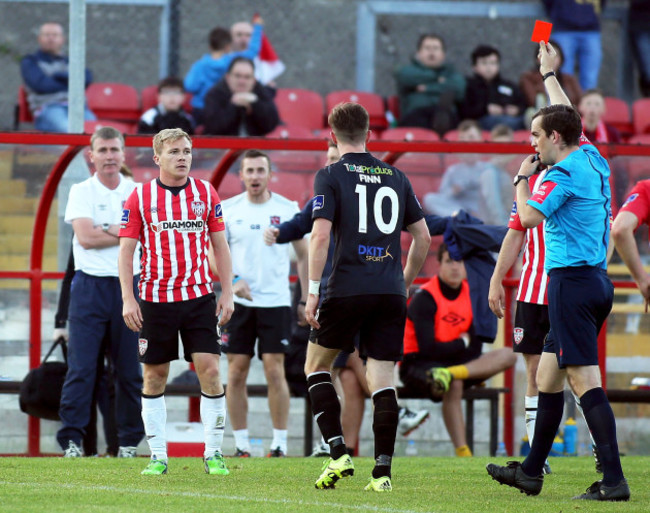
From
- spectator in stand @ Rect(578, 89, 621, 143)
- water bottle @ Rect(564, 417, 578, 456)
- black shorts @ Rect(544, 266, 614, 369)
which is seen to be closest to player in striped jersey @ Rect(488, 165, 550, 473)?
black shorts @ Rect(544, 266, 614, 369)

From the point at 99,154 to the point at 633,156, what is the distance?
13.1 ft

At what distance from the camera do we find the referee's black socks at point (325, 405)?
19.4ft

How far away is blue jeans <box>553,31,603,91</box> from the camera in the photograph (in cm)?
1483

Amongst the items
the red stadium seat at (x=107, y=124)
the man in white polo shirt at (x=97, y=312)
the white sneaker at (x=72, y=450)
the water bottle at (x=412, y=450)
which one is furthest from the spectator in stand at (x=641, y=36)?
the white sneaker at (x=72, y=450)

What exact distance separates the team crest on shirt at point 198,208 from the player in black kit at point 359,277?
0.84 m

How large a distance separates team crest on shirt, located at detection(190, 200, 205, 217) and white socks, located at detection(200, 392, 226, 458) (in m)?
0.94

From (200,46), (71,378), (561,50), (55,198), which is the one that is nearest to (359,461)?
(71,378)

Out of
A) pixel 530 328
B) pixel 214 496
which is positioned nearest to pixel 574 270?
pixel 530 328

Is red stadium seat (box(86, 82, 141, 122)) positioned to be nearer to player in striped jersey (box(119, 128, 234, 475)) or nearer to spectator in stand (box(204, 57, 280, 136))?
spectator in stand (box(204, 57, 280, 136))

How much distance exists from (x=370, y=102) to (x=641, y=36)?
3818 mm

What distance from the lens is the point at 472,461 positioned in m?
7.83

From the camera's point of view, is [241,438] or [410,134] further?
[410,134]

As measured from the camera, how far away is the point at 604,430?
546 centimetres

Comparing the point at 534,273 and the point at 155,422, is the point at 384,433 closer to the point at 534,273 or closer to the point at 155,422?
the point at 155,422
